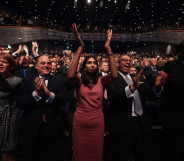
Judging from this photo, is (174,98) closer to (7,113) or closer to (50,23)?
(7,113)

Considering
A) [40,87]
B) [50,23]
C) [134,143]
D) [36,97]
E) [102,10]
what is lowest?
[134,143]

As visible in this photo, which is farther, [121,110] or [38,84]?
[121,110]

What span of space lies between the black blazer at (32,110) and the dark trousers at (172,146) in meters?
1.20

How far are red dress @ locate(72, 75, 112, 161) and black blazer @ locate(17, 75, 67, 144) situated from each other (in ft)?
0.95

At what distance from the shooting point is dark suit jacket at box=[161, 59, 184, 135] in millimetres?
1228

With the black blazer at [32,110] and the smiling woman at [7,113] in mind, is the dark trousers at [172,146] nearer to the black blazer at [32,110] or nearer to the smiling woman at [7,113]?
the black blazer at [32,110]

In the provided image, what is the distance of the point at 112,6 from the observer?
19047mm

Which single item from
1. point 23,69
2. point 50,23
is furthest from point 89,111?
point 50,23

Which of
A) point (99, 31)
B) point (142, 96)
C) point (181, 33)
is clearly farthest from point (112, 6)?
point (142, 96)

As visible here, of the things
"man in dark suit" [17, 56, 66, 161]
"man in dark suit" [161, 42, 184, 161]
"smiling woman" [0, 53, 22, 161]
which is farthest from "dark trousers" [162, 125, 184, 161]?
"smiling woman" [0, 53, 22, 161]

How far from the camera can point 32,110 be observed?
58.6 inches

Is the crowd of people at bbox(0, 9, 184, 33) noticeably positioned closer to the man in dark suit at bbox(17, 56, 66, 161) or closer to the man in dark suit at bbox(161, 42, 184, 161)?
the man in dark suit at bbox(17, 56, 66, 161)

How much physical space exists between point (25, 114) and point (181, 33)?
1361cm

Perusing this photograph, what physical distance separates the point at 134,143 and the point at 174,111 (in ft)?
1.99
